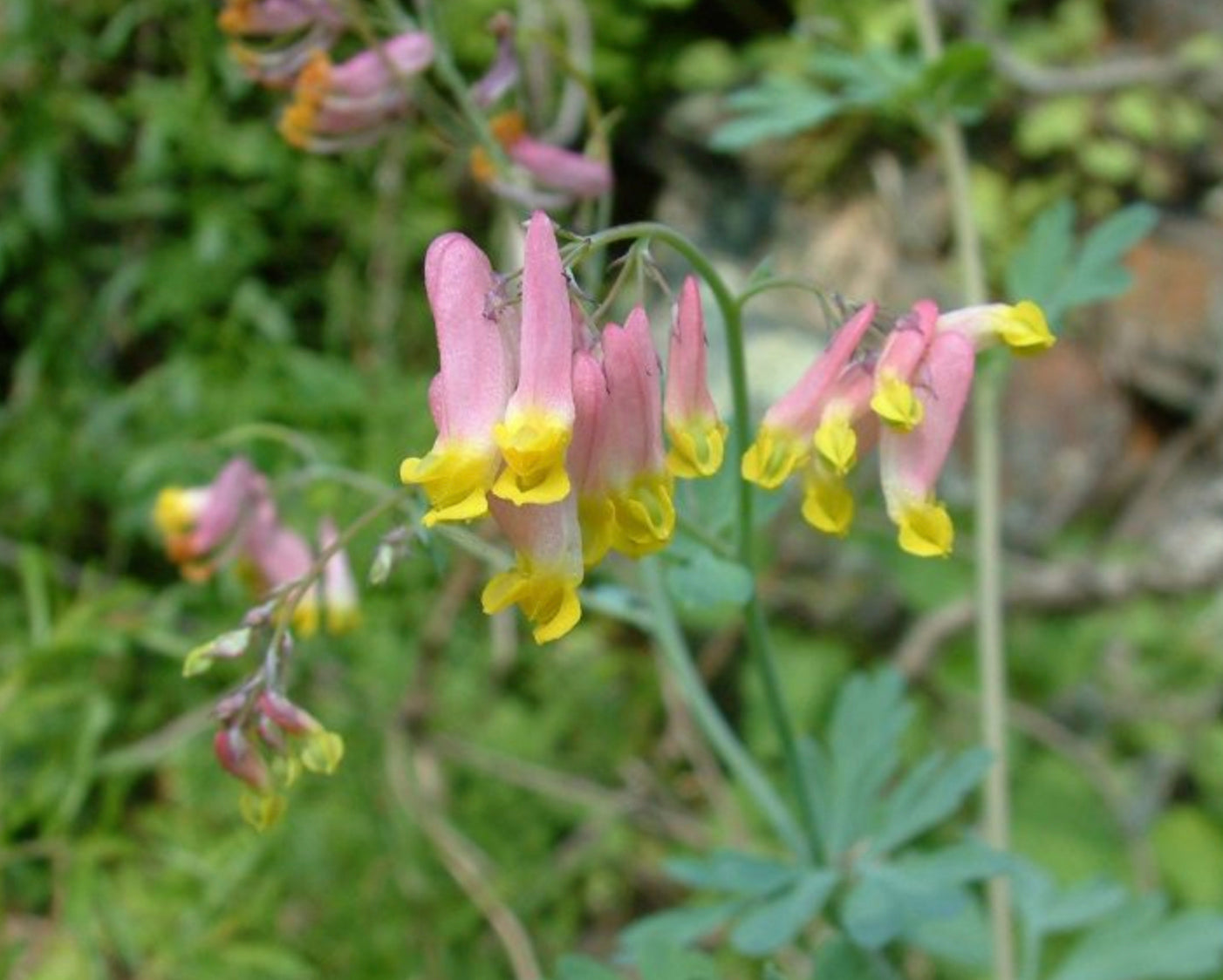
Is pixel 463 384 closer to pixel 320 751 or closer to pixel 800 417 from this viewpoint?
pixel 800 417

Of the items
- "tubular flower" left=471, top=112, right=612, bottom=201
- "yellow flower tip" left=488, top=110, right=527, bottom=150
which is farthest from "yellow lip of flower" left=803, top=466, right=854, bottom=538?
"yellow flower tip" left=488, top=110, right=527, bottom=150

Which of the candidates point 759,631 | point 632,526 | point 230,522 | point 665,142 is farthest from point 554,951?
point 665,142

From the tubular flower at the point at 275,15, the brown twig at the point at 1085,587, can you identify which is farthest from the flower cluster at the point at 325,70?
the brown twig at the point at 1085,587

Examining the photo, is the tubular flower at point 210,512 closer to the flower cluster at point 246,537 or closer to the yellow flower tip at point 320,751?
the flower cluster at point 246,537

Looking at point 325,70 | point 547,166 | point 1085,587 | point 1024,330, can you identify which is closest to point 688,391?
point 1024,330

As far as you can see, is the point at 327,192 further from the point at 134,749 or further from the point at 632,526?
the point at 632,526
